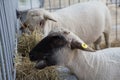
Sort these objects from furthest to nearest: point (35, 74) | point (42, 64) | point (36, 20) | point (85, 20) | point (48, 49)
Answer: point (85, 20) < point (36, 20) < point (35, 74) < point (42, 64) < point (48, 49)

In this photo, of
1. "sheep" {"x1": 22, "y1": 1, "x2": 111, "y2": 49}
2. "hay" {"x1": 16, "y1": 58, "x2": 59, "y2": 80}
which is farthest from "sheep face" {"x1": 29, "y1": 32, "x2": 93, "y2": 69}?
"sheep" {"x1": 22, "y1": 1, "x2": 111, "y2": 49}

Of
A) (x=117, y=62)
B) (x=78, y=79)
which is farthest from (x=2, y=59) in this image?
(x=117, y=62)

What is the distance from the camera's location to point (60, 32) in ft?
12.3

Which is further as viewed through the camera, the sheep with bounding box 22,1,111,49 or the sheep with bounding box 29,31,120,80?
the sheep with bounding box 22,1,111,49

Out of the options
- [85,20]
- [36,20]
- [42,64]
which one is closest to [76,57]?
[42,64]

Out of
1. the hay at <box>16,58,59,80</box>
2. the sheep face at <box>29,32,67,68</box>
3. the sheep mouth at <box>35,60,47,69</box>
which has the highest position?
the sheep face at <box>29,32,67,68</box>

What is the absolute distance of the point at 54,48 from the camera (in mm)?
3736

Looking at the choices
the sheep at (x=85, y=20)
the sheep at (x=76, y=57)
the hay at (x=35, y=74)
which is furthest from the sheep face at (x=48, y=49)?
the sheep at (x=85, y=20)

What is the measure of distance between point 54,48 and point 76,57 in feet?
1.17

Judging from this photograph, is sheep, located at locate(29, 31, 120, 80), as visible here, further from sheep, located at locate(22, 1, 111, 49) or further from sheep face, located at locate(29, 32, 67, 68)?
sheep, located at locate(22, 1, 111, 49)

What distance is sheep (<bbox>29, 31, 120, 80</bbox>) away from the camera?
3.69 m

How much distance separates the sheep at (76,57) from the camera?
12.1 feet

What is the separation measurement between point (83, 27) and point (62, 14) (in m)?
0.48

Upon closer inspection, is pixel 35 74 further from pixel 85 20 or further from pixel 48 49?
pixel 85 20
